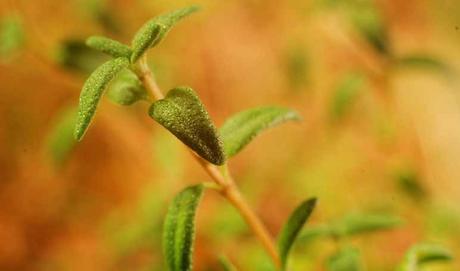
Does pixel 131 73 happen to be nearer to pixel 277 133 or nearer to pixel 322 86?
pixel 277 133

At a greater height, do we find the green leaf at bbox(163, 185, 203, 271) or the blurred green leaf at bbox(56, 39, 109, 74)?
the blurred green leaf at bbox(56, 39, 109, 74)

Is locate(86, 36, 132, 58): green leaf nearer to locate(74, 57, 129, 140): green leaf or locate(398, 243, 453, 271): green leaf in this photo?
locate(74, 57, 129, 140): green leaf

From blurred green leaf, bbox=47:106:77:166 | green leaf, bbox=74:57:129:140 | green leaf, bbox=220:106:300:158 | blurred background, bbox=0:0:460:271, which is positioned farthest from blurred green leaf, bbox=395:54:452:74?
green leaf, bbox=74:57:129:140

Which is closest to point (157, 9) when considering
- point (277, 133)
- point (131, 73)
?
point (277, 133)

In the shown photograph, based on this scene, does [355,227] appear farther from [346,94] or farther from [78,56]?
[78,56]

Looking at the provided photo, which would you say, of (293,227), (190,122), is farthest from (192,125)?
(293,227)
